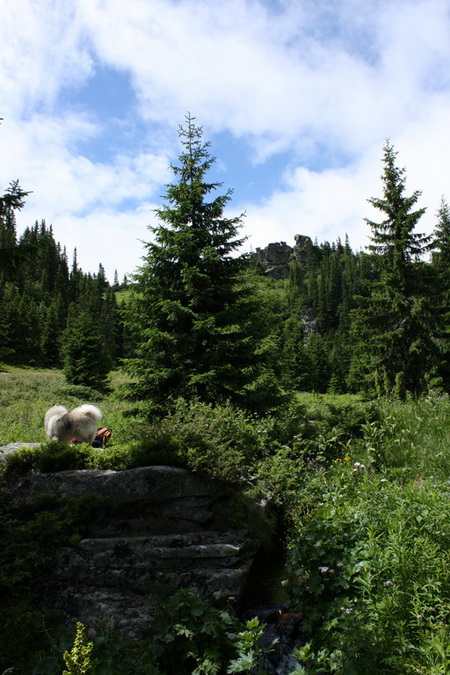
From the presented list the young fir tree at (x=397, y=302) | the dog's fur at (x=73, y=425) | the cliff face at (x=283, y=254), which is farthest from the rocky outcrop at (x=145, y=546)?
the cliff face at (x=283, y=254)

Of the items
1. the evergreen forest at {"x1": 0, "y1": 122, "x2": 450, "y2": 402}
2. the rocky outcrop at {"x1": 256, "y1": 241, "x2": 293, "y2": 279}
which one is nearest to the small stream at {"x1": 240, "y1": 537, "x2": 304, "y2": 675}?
the evergreen forest at {"x1": 0, "y1": 122, "x2": 450, "y2": 402}

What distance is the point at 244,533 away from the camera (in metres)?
5.33

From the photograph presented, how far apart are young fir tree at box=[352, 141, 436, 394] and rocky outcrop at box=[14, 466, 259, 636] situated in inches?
571

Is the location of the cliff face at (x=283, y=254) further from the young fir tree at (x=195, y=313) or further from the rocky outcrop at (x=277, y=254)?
the young fir tree at (x=195, y=313)

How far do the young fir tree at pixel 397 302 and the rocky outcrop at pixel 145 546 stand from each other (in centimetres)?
1450

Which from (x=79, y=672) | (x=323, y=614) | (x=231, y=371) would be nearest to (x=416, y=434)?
(x=231, y=371)

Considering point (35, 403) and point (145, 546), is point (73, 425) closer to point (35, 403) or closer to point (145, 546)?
point (145, 546)

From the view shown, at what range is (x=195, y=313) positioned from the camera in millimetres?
9984

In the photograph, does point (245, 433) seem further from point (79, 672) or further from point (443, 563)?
point (79, 672)

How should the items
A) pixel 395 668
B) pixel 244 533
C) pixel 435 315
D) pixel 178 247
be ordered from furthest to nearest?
pixel 435 315
pixel 178 247
pixel 244 533
pixel 395 668

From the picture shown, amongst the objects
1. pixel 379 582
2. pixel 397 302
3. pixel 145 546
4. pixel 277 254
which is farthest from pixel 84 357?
pixel 277 254

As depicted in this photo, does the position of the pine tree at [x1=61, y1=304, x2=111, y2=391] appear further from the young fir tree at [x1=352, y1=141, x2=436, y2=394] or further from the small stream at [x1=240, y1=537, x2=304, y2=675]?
the small stream at [x1=240, y1=537, x2=304, y2=675]

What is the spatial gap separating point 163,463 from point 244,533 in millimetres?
1559

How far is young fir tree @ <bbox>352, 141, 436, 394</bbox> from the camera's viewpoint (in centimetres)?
1827
